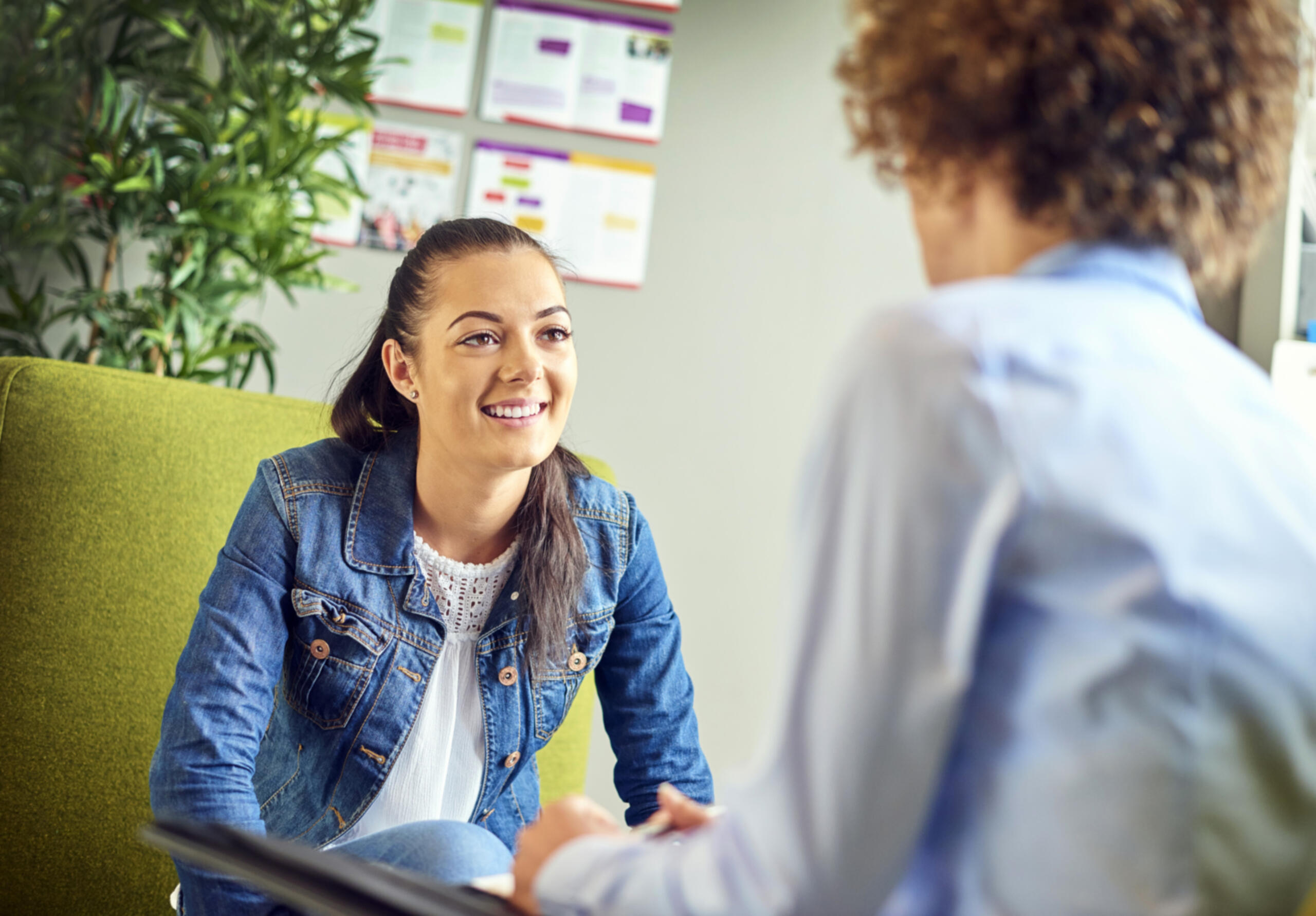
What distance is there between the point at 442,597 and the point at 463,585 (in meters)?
0.03

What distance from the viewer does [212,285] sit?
6.54 feet

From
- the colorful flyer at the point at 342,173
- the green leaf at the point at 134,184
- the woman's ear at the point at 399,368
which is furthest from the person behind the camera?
the colorful flyer at the point at 342,173

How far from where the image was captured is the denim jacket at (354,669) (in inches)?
43.1

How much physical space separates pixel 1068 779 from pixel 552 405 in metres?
1.01

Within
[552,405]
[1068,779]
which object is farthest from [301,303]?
[1068,779]

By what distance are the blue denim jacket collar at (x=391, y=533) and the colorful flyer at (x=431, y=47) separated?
137cm

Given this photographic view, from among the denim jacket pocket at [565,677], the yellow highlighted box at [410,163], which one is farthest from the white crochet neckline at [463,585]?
the yellow highlighted box at [410,163]

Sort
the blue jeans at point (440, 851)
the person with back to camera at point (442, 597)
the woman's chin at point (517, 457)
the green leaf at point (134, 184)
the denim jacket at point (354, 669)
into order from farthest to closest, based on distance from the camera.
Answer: the green leaf at point (134, 184), the woman's chin at point (517, 457), the person with back to camera at point (442, 597), the denim jacket at point (354, 669), the blue jeans at point (440, 851)

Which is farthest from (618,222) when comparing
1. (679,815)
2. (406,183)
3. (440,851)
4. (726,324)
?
(679,815)

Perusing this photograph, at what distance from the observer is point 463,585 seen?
4.40 ft

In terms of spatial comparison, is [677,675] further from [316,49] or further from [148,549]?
[316,49]

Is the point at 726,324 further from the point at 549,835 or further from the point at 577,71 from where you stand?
the point at 549,835

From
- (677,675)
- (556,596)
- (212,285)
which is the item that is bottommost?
(677,675)

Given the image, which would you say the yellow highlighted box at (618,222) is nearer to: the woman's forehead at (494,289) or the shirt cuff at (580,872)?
the woman's forehead at (494,289)
